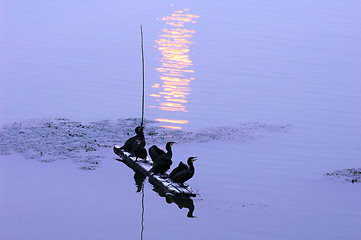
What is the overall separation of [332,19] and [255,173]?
3833cm

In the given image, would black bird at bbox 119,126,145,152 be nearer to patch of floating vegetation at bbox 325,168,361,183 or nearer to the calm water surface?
the calm water surface

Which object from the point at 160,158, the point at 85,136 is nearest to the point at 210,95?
the point at 85,136

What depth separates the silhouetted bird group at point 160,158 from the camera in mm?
28203

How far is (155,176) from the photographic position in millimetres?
29297

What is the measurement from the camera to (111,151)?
32.2m

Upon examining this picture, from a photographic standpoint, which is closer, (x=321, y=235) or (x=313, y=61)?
(x=321, y=235)

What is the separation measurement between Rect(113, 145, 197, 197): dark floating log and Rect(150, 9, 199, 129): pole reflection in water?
4870 millimetres

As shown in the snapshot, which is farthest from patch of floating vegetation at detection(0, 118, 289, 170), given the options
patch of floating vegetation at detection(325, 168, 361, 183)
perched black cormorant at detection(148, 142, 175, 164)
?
patch of floating vegetation at detection(325, 168, 361, 183)

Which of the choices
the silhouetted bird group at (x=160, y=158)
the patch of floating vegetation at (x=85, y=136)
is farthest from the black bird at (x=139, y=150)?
the patch of floating vegetation at (x=85, y=136)

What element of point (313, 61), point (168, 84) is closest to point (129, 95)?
point (168, 84)

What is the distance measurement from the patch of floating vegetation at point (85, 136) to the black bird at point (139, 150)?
4.50 ft

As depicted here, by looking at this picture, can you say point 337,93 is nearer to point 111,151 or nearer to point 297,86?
point 297,86

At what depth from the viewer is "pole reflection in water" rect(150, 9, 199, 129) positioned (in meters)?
38.8

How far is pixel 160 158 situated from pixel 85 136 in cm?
528
